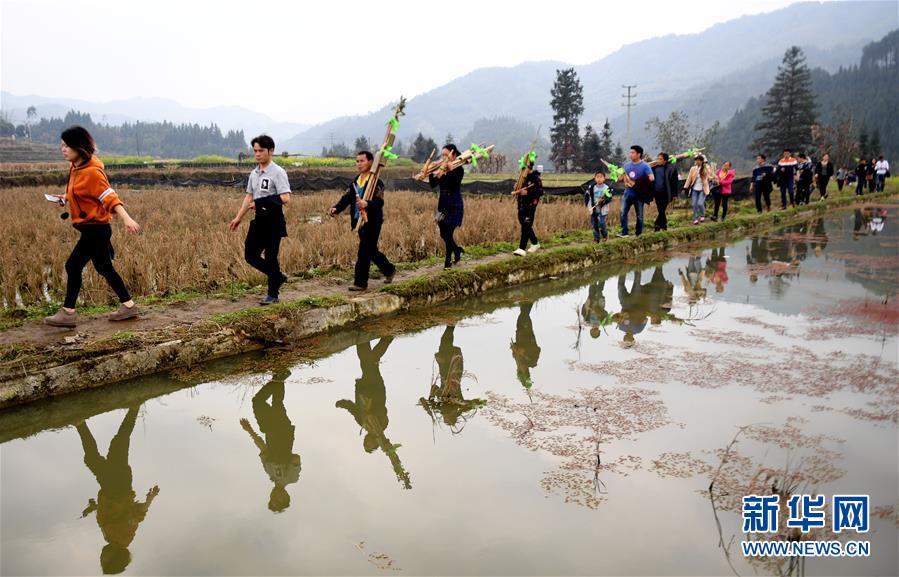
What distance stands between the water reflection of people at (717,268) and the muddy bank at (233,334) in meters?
2.06

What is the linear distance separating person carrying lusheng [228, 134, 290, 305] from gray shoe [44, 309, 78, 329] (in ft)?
5.41

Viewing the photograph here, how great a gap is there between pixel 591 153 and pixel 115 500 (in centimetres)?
6014

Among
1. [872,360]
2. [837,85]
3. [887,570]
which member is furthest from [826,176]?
[837,85]

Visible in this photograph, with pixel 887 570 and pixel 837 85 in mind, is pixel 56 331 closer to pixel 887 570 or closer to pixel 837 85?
pixel 887 570

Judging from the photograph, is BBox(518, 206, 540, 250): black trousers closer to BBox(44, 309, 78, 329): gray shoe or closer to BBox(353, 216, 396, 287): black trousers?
BBox(353, 216, 396, 287): black trousers

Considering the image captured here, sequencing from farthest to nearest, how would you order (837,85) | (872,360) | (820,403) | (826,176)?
(837,85), (826,176), (872,360), (820,403)

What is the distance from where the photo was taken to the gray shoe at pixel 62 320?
5578 millimetres

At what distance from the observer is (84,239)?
5652 millimetres

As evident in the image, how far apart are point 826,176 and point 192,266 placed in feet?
67.4

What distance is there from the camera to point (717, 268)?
1027 cm

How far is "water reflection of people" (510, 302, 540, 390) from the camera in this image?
5273 millimetres

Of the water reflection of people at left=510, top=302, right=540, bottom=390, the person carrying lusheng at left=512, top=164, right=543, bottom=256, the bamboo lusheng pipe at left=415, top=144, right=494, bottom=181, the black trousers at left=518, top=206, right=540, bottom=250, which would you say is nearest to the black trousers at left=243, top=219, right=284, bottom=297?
the water reflection of people at left=510, top=302, right=540, bottom=390

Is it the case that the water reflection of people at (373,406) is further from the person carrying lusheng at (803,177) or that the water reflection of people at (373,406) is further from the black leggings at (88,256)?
the person carrying lusheng at (803,177)

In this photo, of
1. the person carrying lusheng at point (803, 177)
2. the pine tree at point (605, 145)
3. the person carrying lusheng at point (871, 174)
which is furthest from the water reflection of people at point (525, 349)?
the pine tree at point (605, 145)
